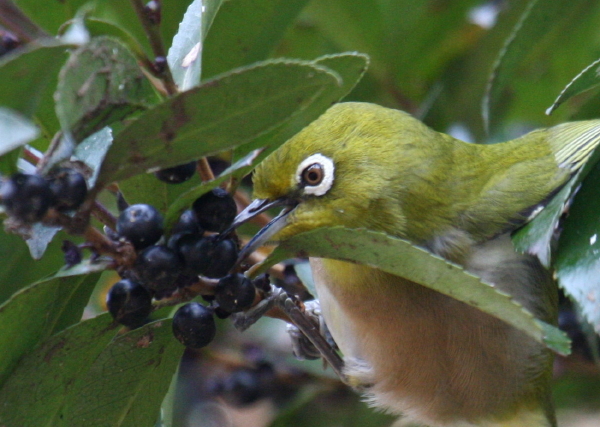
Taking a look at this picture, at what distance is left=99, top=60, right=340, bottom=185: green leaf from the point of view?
1.50 metres

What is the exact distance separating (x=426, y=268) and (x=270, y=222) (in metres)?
0.98

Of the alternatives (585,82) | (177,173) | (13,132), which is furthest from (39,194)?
(585,82)

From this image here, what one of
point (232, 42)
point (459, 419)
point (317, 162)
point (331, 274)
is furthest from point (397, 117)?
point (459, 419)

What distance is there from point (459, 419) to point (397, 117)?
1.39 m

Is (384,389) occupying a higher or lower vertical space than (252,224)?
lower

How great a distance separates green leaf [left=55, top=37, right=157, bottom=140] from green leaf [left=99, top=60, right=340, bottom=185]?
9 centimetres

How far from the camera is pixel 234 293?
192cm

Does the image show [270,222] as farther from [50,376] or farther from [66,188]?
[66,188]

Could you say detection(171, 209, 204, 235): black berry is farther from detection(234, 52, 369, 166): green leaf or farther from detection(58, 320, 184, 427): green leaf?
detection(58, 320, 184, 427): green leaf

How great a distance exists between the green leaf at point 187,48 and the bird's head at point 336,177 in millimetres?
559

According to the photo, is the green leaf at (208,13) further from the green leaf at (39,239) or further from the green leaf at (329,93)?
the green leaf at (39,239)

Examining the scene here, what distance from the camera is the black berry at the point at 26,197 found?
4.84 feet

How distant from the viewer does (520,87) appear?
3.88 m

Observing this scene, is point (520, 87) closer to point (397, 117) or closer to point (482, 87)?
point (482, 87)
